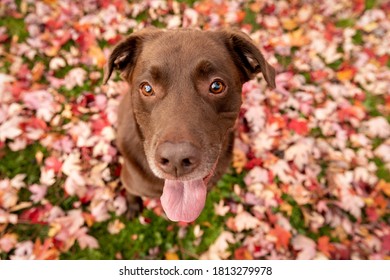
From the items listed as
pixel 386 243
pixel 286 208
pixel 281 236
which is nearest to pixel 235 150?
pixel 286 208

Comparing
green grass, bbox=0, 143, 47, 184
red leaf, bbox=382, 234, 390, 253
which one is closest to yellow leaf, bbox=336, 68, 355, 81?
red leaf, bbox=382, 234, 390, 253

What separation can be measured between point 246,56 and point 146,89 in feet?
3.03

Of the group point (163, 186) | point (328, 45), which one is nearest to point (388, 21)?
point (328, 45)

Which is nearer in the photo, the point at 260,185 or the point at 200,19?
the point at 260,185

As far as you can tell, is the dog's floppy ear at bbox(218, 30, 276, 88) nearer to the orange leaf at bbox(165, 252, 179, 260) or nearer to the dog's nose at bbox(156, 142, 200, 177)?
the dog's nose at bbox(156, 142, 200, 177)

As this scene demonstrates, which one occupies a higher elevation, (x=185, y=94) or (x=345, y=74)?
(x=185, y=94)

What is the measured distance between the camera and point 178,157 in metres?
2.27

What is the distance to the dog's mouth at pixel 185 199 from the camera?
9.59ft

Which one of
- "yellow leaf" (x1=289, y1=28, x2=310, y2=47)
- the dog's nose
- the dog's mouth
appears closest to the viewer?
the dog's nose

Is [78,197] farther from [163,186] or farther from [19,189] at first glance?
[163,186]

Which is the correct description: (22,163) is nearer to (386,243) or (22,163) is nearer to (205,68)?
(205,68)

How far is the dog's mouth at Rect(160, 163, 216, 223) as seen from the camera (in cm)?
292

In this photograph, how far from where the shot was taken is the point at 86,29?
498 cm

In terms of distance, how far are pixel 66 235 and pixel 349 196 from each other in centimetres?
344
